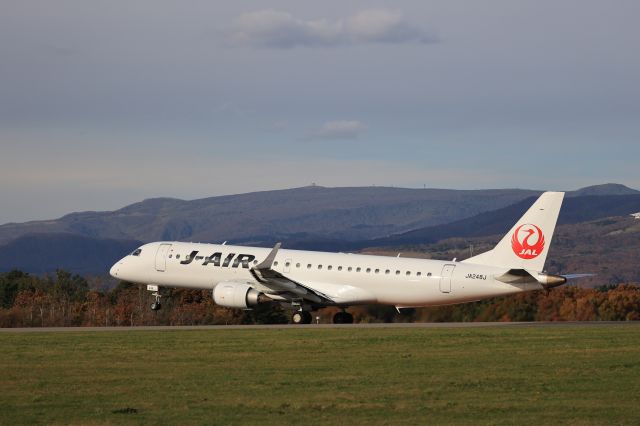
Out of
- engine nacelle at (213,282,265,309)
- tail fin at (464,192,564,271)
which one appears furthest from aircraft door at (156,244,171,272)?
tail fin at (464,192,564,271)

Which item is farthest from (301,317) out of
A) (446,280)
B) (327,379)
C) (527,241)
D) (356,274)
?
(327,379)

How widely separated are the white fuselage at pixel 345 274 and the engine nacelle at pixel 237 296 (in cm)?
69

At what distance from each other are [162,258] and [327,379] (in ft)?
95.7

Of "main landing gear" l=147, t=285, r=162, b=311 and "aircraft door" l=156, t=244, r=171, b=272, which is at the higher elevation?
"aircraft door" l=156, t=244, r=171, b=272

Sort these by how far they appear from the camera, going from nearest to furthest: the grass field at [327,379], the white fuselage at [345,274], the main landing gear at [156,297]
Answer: the grass field at [327,379] → the white fuselage at [345,274] → the main landing gear at [156,297]

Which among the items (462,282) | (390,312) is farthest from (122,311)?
(462,282)

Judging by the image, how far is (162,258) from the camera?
177ft

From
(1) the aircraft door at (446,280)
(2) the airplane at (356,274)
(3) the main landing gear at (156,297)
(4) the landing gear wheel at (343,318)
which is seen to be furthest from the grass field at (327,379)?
(3) the main landing gear at (156,297)

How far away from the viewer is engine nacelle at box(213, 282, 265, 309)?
4900 cm

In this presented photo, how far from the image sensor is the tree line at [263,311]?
5288 cm

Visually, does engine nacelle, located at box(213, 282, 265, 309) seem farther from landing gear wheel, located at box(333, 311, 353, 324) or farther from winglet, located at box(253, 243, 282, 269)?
landing gear wheel, located at box(333, 311, 353, 324)

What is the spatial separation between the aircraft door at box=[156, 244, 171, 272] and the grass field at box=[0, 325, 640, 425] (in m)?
15.7

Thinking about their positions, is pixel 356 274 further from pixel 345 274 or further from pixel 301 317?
pixel 301 317

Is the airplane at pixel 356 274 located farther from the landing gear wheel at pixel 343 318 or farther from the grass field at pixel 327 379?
the grass field at pixel 327 379
